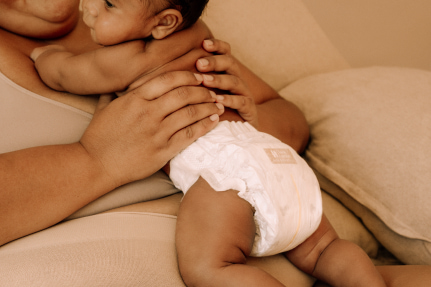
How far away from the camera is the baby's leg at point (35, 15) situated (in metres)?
0.91

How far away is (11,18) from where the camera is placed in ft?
3.01

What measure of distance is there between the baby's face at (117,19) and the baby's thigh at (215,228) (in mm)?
401

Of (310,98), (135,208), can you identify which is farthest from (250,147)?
(310,98)

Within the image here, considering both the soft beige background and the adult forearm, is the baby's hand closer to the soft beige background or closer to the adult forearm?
the adult forearm

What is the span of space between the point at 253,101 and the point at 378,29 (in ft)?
4.01

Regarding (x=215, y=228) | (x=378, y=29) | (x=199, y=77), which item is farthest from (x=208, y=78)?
(x=378, y=29)

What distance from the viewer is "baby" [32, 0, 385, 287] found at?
713 millimetres

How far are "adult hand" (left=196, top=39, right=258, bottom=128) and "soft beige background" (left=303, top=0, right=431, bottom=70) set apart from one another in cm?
89

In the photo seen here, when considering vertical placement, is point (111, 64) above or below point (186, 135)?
above

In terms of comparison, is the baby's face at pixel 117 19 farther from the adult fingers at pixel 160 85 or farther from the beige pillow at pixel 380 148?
the beige pillow at pixel 380 148

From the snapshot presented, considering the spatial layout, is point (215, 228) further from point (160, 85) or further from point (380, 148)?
point (380, 148)

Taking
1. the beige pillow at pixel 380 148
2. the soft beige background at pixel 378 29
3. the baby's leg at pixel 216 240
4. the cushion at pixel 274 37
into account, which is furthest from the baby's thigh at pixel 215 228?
the soft beige background at pixel 378 29

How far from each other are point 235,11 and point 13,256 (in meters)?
1.09

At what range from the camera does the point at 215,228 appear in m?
0.71
